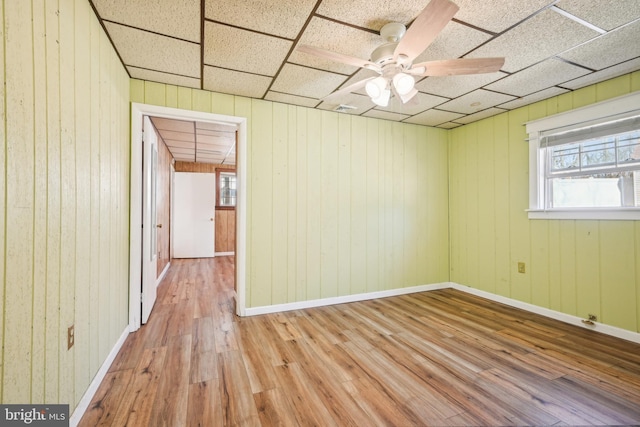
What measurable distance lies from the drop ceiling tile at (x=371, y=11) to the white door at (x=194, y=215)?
5.74m

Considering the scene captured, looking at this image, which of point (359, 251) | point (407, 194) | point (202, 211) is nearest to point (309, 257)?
point (359, 251)

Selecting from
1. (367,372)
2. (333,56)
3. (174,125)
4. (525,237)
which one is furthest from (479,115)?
(174,125)

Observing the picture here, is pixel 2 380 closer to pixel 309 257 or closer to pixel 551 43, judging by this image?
pixel 309 257

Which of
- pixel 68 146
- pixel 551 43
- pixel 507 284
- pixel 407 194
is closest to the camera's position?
pixel 68 146

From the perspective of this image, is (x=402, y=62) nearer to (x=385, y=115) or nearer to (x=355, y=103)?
(x=355, y=103)

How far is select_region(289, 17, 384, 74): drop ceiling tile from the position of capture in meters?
1.80

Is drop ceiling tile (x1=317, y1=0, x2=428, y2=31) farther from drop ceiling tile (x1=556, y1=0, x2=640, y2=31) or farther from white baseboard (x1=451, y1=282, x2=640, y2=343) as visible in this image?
white baseboard (x1=451, y1=282, x2=640, y2=343)

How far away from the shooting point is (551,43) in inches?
76.5

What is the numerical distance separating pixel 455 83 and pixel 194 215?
238 inches

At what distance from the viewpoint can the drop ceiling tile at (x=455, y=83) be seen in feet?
8.05

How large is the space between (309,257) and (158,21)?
2498 millimetres

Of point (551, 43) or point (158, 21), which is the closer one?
point (158, 21)

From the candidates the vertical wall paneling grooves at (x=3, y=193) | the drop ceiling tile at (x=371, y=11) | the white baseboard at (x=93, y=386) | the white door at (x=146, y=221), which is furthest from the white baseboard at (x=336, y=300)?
the drop ceiling tile at (x=371, y=11)

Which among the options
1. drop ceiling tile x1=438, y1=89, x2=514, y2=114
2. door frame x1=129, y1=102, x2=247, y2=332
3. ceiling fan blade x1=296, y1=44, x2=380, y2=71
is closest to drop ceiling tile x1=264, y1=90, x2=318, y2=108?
door frame x1=129, y1=102, x2=247, y2=332
